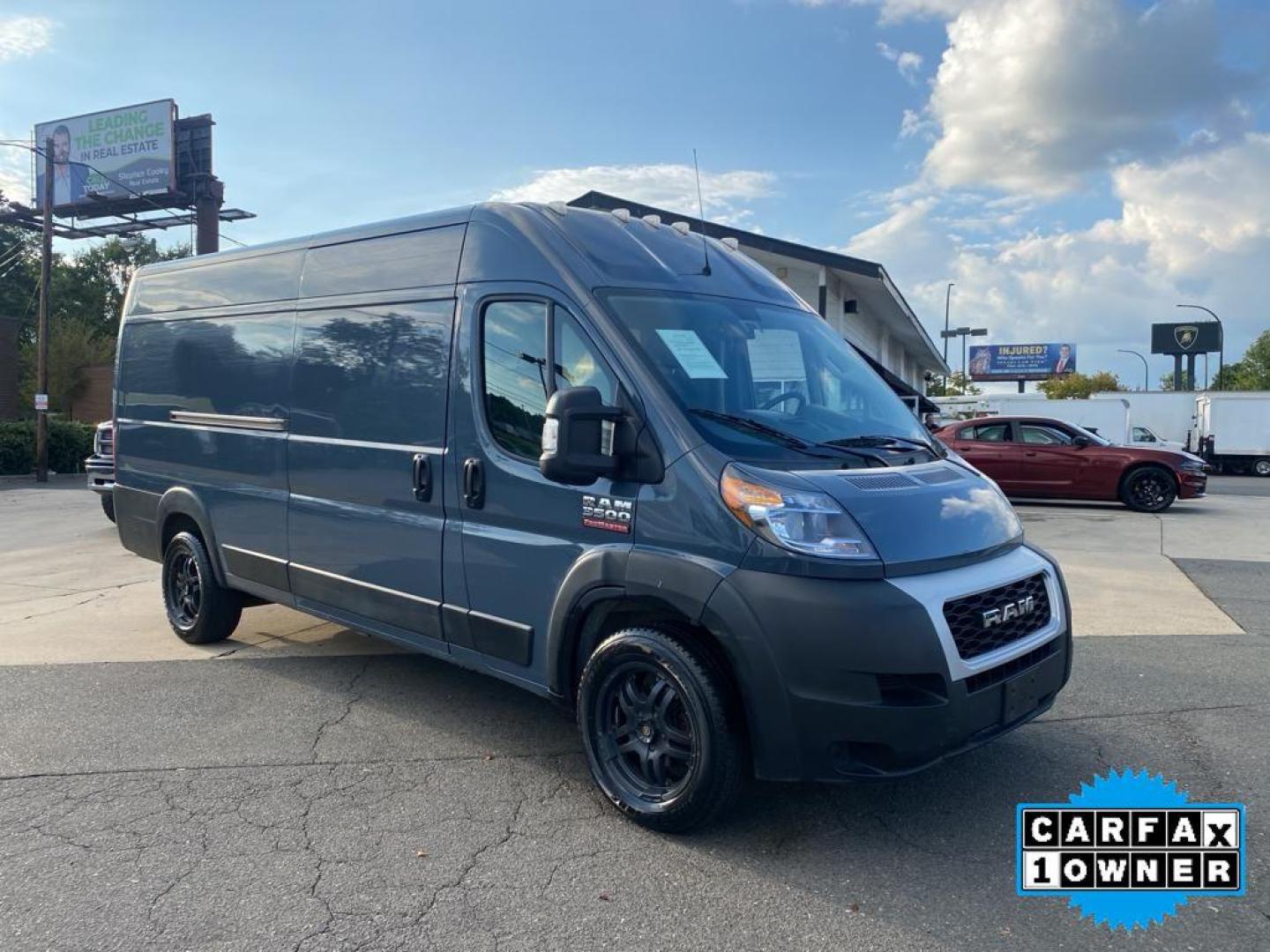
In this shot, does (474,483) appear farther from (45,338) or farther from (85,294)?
(85,294)

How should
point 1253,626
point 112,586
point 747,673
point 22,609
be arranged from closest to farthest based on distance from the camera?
point 747,673 → point 1253,626 → point 22,609 → point 112,586

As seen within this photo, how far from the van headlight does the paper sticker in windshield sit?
25.9 inches

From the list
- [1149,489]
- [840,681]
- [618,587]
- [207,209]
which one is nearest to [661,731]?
[618,587]

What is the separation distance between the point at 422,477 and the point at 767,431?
1720 mm

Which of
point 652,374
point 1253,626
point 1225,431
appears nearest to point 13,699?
point 652,374

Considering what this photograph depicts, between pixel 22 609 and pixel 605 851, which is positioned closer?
pixel 605 851

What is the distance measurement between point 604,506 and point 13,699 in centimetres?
389

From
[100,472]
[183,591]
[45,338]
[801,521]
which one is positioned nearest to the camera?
[801,521]

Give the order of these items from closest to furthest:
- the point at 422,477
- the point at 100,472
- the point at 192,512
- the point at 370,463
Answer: the point at 422,477
the point at 370,463
the point at 192,512
the point at 100,472

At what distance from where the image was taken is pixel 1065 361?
99.3 meters

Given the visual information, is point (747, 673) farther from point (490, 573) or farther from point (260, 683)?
point (260, 683)

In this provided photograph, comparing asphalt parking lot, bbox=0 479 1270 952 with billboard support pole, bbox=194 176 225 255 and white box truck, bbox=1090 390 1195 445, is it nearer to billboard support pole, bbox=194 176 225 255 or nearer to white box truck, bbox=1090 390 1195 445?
white box truck, bbox=1090 390 1195 445

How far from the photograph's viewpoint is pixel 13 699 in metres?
5.25

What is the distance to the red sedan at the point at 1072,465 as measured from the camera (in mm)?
15062
